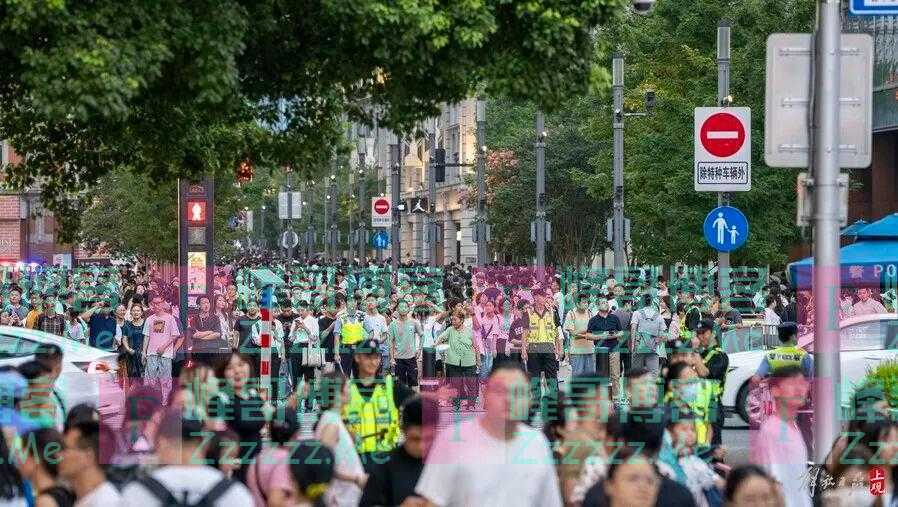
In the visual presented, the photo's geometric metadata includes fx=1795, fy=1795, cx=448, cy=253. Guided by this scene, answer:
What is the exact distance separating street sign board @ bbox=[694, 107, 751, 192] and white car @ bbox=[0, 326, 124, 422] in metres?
7.93

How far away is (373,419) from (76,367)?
912 cm

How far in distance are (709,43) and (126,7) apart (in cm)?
2773

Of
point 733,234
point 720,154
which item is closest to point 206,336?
point 733,234

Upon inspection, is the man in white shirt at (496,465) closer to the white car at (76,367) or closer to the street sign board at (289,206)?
the white car at (76,367)

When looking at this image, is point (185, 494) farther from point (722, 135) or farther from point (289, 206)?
point (289, 206)

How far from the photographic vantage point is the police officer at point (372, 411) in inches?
456

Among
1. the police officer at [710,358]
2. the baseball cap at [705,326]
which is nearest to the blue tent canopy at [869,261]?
the baseball cap at [705,326]

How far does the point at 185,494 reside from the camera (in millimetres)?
7164

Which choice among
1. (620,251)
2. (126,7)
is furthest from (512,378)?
(620,251)

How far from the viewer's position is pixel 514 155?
→ 7325 centimetres

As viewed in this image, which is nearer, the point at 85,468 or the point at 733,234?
the point at 85,468

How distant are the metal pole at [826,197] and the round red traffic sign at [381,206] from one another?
33.4 metres

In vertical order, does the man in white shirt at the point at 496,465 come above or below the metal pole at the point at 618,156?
below

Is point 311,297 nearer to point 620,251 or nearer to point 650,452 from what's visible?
point 620,251
